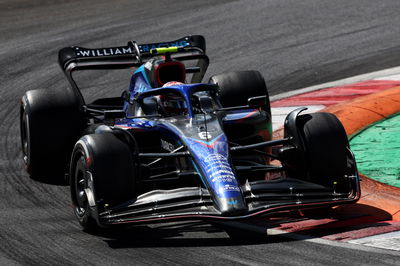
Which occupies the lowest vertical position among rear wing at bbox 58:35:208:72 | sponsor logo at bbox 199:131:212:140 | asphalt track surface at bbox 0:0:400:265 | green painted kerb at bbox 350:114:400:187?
green painted kerb at bbox 350:114:400:187

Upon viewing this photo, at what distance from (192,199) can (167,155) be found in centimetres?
56

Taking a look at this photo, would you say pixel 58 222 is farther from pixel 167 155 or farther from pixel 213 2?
pixel 213 2

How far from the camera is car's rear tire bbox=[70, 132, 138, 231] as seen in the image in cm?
732

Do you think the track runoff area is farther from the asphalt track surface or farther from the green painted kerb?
the asphalt track surface

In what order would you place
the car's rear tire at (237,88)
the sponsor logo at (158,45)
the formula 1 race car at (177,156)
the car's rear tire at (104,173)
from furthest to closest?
the sponsor logo at (158,45), the car's rear tire at (237,88), the car's rear tire at (104,173), the formula 1 race car at (177,156)

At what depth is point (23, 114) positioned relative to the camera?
9977mm

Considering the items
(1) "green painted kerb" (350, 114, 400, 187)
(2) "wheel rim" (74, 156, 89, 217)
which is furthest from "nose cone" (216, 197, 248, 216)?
(1) "green painted kerb" (350, 114, 400, 187)

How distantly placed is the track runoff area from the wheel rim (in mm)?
1721

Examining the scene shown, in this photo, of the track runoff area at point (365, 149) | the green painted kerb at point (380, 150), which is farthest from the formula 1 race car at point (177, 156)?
the green painted kerb at point (380, 150)

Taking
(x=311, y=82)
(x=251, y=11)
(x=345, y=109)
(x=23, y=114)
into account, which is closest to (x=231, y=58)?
(x=311, y=82)

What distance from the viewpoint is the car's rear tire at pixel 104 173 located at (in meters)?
7.32

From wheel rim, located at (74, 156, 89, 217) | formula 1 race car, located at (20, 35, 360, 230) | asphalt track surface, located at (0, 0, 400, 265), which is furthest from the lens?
wheel rim, located at (74, 156, 89, 217)

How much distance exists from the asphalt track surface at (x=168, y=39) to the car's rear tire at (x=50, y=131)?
218 mm

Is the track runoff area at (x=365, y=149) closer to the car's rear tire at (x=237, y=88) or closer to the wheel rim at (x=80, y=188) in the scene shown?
the car's rear tire at (x=237, y=88)
